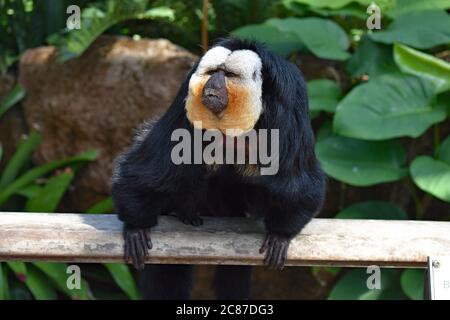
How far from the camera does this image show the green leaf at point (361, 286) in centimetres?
414

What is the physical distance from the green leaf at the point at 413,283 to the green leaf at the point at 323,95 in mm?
983

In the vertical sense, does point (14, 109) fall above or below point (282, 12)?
below

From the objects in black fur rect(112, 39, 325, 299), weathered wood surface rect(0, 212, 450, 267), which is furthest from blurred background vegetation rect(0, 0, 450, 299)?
black fur rect(112, 39, 325, 299)

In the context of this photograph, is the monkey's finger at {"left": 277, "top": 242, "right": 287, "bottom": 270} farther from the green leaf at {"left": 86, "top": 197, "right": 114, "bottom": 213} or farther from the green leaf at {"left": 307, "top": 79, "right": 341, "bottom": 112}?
the green leaf at {"left": 86, "top": 197, "right": 114, "bottom": 213}

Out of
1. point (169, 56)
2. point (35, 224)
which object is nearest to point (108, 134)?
point (169, 56)

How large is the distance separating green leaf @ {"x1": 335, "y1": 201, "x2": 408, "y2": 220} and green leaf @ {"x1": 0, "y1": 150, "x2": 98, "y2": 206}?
1.55 m

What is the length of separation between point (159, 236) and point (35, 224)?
1.37 feet

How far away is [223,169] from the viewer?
2.56 metres

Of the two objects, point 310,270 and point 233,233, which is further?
point 310,270

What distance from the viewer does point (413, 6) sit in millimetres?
4629

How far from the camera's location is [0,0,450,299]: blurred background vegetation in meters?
4.05

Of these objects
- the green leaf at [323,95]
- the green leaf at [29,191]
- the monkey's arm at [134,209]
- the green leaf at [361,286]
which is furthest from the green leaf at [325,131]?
the monkey's arm at [134,209]

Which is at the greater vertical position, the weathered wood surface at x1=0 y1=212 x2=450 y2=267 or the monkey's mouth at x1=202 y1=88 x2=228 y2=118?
the monkey's mouth at x1=202 y1=88 x2=228 y2=118

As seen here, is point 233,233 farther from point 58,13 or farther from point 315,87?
point 58,13
